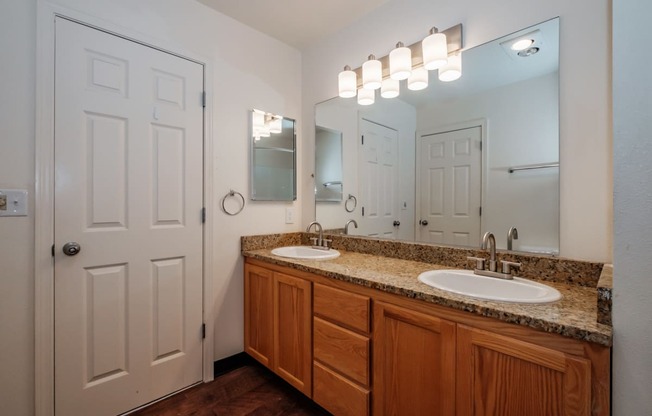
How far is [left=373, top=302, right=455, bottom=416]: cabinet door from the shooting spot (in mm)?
979

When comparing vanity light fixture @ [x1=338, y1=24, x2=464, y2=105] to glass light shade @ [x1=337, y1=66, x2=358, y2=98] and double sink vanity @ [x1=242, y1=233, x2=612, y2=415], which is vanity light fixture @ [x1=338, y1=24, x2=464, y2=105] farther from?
double sink vanity @ [x1=242, y1=233, x2=612, y2=415]

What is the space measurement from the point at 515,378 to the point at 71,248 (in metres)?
1.88

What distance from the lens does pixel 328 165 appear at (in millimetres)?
2146

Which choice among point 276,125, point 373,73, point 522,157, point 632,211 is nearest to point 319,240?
point 276,125

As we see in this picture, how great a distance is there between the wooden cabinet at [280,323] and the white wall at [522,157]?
1.03 m

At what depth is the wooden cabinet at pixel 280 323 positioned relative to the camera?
1.50 meters

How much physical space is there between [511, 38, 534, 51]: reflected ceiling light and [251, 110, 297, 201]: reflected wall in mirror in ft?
4.88

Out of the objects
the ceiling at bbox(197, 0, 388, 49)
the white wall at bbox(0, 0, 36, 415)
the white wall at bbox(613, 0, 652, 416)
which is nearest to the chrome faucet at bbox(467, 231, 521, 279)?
the white wall at bbox(613, 0, 652, 416)

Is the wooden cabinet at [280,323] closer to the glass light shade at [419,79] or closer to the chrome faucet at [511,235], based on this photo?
the chrome faucet at [511,235]

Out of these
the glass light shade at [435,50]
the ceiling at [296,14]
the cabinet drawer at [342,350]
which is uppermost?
the ceiling at [296,14]

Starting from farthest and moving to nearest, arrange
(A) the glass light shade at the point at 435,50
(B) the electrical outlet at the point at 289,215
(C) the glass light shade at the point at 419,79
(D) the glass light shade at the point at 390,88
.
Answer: (B) the electrical outlet at the point at 289,215, (D) the glass light shade at the point at 390,88, (C) the glass light shade at the point at 419,79, (A) the glass light shade at the point at 435,50

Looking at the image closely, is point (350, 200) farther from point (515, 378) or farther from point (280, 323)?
point (515, 378)

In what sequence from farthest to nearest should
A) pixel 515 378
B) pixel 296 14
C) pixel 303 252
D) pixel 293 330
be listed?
pixel 303 252
pixel 296 14
pixel 293 330
pixel 515 378

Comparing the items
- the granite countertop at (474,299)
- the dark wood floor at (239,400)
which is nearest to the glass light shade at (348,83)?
the granite countertop at (474,299)
